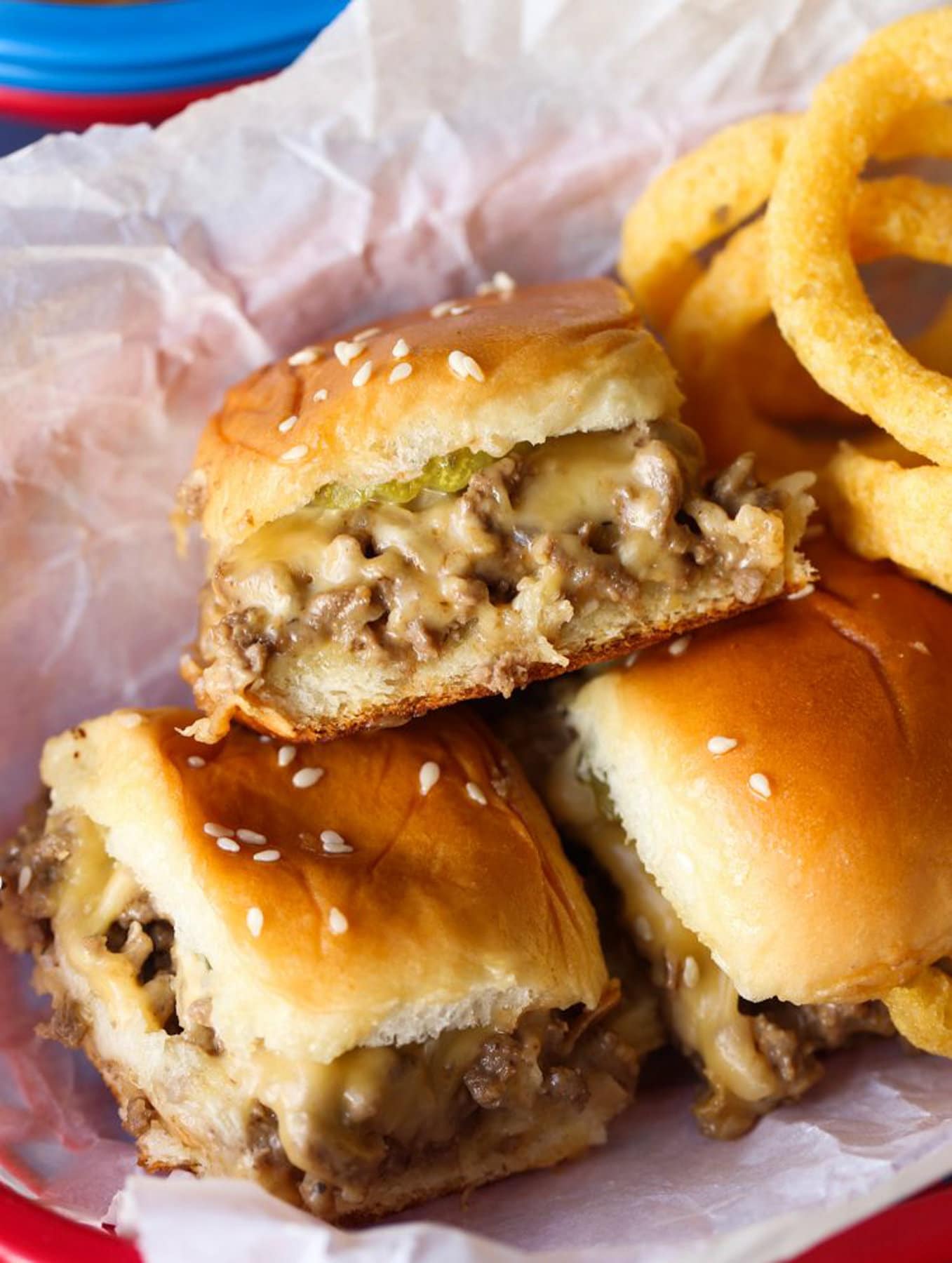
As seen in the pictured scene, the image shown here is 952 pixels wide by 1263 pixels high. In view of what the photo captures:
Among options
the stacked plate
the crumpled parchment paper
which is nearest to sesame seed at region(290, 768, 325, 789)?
the crumpled parchment paper

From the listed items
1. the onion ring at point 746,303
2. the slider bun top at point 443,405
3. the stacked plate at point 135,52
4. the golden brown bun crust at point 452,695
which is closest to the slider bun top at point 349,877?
the golden brown bun crust at point 452,695

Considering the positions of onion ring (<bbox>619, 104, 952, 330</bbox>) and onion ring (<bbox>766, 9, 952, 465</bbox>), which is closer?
onion ring (<bbox>766, 9, 952, 465</bbox>)

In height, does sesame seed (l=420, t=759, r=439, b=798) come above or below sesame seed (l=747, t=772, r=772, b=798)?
below

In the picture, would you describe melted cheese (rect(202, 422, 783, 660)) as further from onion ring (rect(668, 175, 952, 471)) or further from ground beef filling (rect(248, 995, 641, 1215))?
ground beef filling (rect(248, 995, 641, 1215))

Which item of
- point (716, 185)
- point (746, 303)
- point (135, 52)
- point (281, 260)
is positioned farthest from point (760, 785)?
point (135, 52)

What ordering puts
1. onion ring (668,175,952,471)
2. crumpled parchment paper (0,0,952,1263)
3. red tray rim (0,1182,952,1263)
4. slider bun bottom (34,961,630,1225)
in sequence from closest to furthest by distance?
red tray rim (0,1182,952,1263) → slider bun bottom (34,961,630,1225) → crumpled parchment paper (0,0,952,1263) → onion ring (668,175,952,471)

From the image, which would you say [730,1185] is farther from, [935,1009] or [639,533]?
[639,533]
